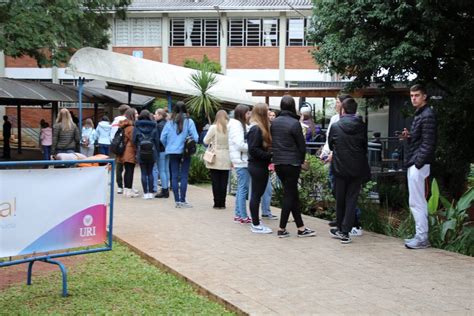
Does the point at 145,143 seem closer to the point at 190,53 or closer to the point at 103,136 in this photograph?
the point at 103,136

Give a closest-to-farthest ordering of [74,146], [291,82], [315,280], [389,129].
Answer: [315,280] < [74,146] < [389,129] < [291,82]

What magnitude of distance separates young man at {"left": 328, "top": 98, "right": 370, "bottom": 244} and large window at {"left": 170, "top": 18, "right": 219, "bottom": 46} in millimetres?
31994

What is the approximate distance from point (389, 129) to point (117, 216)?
41.8 ft

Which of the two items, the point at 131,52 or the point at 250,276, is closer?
the point at 250,276

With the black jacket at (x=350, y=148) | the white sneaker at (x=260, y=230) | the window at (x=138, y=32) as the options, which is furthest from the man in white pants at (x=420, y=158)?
the window at (x=138, y=32)

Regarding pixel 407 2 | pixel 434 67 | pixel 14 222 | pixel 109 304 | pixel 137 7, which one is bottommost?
pixel 109 304

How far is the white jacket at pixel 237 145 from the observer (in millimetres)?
9352

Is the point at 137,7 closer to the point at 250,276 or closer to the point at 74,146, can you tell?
the point at 74,146

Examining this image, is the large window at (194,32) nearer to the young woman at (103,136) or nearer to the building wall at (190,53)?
the building wall at (190,53)

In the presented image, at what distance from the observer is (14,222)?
5.24 meters

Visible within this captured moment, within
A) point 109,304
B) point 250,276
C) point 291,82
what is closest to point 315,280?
point 250,276

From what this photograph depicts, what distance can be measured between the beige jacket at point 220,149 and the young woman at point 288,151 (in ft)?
7.70

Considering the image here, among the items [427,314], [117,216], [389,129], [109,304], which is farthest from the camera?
[389,129]

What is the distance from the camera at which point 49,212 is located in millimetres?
5461
